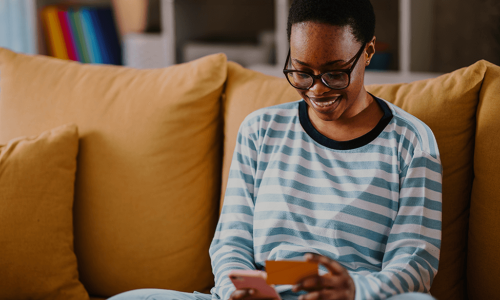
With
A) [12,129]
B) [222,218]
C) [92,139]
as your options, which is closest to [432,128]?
[222,218]

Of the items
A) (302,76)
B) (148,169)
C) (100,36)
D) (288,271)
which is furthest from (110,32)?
(288,271)

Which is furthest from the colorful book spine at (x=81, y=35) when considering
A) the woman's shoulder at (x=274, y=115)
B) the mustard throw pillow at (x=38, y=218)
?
the woman's shoulder at (x=274, y=115)

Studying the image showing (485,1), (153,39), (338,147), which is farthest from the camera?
(153,39)

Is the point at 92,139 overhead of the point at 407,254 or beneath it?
overhead

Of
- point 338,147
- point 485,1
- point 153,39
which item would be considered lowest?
point 338,147

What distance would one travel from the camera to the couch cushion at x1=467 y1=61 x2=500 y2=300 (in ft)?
3.18

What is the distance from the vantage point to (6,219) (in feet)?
3.46

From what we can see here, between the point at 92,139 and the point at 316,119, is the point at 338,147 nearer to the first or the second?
the point at 316,119

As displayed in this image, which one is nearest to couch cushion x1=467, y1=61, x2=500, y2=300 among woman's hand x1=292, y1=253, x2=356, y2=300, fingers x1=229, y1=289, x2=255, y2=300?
woman's hand x1=292, y1=253, x2=356, y2=300

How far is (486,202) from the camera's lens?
979 millimetres

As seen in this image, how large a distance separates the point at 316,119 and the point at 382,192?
0.72 feet

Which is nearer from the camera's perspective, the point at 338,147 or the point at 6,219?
the point at 338,147

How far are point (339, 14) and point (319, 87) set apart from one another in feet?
0.47

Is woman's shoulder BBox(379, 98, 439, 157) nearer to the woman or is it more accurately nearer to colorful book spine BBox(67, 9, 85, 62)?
the woman
